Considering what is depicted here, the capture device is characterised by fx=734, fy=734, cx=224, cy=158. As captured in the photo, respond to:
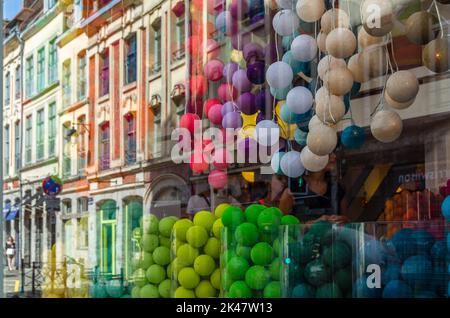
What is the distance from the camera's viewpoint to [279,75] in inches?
106

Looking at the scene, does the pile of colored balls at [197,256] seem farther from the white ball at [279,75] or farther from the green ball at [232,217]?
the white ball at [279,75]

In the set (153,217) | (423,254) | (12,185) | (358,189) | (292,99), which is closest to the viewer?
(423,254)

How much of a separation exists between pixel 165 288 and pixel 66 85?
96cm

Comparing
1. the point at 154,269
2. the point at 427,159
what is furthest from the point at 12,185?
the point at 427,159

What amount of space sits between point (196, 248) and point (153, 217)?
23 centimetres

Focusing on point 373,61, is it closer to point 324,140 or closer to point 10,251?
point 324,140

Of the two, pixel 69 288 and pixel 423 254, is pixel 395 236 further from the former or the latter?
pixel 69 288

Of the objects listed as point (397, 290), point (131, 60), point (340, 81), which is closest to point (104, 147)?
point (131, 60)

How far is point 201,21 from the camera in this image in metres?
2.88

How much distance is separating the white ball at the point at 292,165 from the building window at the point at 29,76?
1163mm

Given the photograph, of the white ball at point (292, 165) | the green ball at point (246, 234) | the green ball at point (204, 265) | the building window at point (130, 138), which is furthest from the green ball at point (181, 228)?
the white ball at point (292, 165)

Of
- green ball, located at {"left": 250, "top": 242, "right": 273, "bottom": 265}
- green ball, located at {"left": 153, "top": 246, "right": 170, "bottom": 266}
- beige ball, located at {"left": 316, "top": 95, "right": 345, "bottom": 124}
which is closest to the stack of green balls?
green ball, located at {"left": 153, "top": 246, "right": 170, "bottom": 266}

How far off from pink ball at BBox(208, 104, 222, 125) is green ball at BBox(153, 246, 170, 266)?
52cm

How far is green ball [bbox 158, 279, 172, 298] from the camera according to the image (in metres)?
2.75
